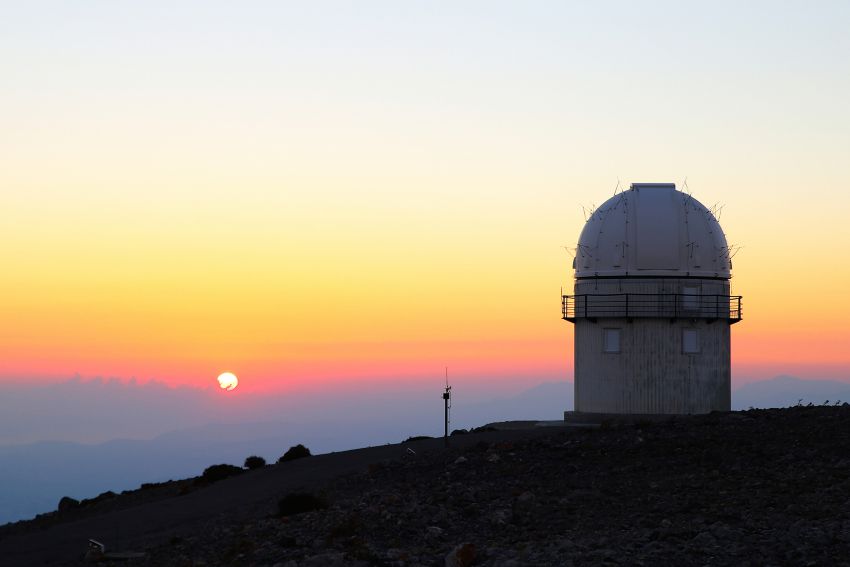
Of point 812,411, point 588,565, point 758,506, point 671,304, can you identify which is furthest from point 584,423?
point 588,565

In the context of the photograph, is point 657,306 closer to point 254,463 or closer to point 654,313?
point 654,313

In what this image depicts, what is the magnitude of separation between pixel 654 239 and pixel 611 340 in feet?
12.8

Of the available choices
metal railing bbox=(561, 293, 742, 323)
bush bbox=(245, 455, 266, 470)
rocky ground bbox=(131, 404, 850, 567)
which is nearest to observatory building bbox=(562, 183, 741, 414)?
metal railing bbox=(561, 293, 742, 323)

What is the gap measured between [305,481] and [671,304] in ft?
48.6

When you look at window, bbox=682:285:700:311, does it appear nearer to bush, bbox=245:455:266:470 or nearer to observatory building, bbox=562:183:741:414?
observatory building, bbox=562:183:741:414

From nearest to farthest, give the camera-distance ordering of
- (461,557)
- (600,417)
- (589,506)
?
1. (461,557)
2. (589,506)
3. (600,417)

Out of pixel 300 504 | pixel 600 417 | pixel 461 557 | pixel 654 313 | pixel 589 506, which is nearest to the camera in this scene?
pixel 461 557

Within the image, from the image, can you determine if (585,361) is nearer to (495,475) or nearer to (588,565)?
(495,475)

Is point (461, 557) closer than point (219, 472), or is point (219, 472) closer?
point (461, 557)

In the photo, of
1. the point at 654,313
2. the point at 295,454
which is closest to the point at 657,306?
the point at 654,313

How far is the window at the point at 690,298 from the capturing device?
1452 inches

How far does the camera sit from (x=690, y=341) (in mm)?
36938

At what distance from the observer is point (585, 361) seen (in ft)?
124

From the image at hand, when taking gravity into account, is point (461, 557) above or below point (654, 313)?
below
